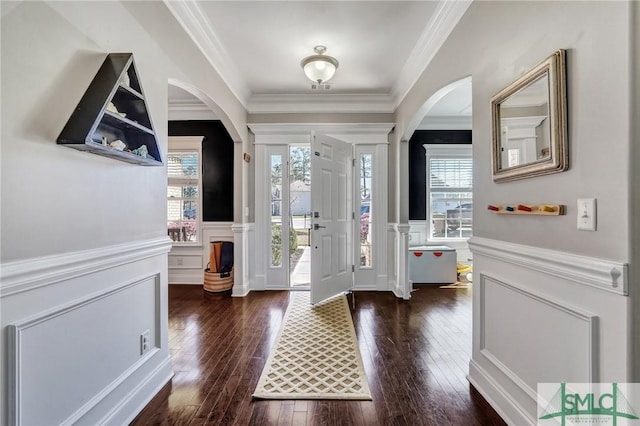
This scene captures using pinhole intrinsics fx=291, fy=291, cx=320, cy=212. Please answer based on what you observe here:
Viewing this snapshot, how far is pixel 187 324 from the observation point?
9.73 feet

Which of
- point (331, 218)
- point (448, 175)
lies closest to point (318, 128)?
point (331, 218)

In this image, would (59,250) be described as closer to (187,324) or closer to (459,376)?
(187,324)

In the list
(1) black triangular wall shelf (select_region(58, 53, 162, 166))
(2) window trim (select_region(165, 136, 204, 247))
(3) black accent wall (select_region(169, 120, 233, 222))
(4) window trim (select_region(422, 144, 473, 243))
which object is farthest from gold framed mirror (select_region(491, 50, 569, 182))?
(2) window trim (select_region(165, 136, 204, 247))

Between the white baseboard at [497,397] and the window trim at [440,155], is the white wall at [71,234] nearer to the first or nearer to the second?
the white baseboard at [497,397]

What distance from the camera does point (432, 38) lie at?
2.47 metres

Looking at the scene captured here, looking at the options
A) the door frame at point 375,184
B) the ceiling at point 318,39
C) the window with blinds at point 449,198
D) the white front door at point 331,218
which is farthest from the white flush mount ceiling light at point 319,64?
the window with blinds at point 449,198

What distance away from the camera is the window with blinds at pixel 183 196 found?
4.50 m

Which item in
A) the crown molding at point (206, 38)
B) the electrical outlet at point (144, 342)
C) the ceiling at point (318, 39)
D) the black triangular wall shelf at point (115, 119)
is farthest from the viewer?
the ceiling at point (318, 39)

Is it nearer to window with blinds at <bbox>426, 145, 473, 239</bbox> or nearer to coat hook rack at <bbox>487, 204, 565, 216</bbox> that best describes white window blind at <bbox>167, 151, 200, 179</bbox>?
→ window with blinds at <bbox>426, 145, 473, 239</bbox>

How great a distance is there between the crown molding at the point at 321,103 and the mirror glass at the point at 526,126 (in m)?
2.54

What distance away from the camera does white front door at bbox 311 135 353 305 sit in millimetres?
3490

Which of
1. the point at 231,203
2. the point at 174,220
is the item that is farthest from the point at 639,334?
the point at 174,220

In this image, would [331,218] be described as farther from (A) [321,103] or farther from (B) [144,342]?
(B) [144,342]

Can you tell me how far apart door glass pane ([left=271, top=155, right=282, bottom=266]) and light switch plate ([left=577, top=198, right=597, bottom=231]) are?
3476 millimetres
